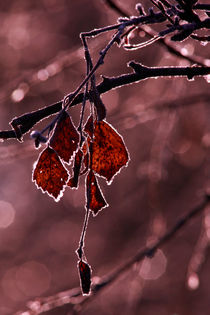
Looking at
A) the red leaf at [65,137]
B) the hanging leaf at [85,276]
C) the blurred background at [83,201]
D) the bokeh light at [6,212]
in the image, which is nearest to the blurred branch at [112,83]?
the red leaf at [65,137]

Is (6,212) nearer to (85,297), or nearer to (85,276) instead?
(85,297)

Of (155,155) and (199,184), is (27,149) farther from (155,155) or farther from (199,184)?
(199,184)

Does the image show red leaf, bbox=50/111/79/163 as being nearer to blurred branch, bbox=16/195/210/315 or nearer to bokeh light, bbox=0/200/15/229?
blurred branch, bbox=16/195/210/315

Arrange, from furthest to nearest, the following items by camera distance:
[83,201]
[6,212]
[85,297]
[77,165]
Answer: [6,212] < [83,201] < [85,297] < [77,165]

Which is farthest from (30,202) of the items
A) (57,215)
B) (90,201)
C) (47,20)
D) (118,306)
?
(90,201)

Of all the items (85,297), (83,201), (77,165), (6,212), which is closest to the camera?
(77,165)

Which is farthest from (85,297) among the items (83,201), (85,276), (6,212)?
(6,212)
